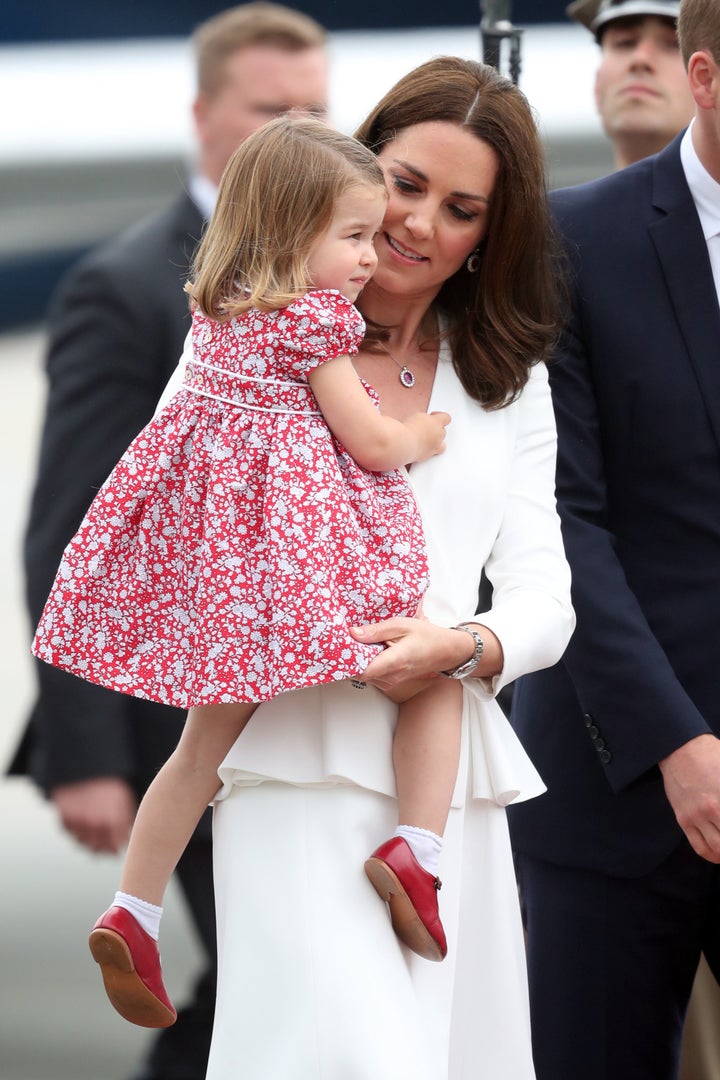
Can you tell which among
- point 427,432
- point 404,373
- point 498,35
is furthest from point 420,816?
point 498,35

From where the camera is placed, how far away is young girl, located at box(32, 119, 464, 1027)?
1930 mm

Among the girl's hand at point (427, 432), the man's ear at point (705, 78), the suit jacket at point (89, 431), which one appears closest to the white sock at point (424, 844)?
the girl's hand at point (427, 432)

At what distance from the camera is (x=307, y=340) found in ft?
6.35

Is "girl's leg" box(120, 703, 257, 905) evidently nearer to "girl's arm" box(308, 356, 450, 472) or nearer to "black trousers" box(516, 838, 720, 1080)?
"girl's arm" box(308, 356, 450, 472)

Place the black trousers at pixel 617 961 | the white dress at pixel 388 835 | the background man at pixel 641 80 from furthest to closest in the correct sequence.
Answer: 1. the background man at pixel 641 80
2. the black trousers at pixel 617 961
3. the white dress at pixel 388 835

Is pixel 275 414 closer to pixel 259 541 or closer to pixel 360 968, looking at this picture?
pixel 259 541

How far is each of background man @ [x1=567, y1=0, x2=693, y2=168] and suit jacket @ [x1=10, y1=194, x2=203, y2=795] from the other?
1240mm

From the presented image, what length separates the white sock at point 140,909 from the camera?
2066 mm

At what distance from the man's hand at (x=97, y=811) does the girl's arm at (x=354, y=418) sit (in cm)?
126

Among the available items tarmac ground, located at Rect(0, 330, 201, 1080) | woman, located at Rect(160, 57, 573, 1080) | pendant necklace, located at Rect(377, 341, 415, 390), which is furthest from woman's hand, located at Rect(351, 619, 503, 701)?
tarmac ground, located at Rect(0, 330, 201, 1080)

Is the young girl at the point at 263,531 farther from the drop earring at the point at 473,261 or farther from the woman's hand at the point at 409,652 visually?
the drop earring at the point at 473,261

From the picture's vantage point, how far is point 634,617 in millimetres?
2350

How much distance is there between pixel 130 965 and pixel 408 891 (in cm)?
36

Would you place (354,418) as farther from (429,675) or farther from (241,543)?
(429,675)
